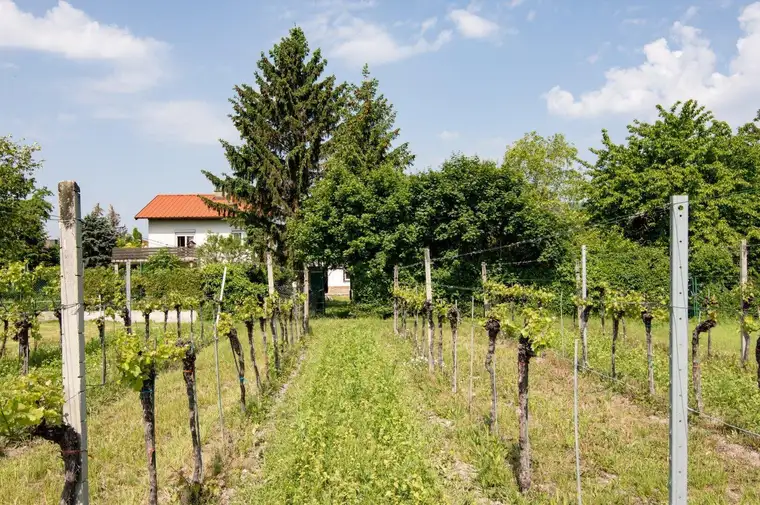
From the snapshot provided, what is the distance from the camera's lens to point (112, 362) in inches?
565

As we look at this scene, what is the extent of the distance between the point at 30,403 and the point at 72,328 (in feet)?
2.20

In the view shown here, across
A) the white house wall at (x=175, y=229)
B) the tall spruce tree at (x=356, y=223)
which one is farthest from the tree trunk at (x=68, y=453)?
the white house wall at (x=175, y=229)

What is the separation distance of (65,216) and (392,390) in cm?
687

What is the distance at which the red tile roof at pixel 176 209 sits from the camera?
40.7 metres

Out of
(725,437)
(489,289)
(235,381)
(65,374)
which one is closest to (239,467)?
(65,374)

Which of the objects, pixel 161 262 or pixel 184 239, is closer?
pixel 161 262

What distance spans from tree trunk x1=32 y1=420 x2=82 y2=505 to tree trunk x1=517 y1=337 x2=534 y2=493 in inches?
181

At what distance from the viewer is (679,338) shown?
14.4 feet

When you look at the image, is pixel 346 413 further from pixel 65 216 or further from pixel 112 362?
pixel 112 362

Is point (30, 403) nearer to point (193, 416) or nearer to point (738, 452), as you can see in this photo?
point (193, 416)

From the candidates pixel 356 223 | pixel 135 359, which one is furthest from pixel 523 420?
pixel 356 223

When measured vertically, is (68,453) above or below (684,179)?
below

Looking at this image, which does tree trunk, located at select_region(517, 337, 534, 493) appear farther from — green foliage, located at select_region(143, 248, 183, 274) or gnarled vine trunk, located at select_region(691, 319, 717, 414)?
green foliage, located at select_region(143, 248, 183, 274)

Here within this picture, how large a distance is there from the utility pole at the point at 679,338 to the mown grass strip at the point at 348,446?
2.60 m
